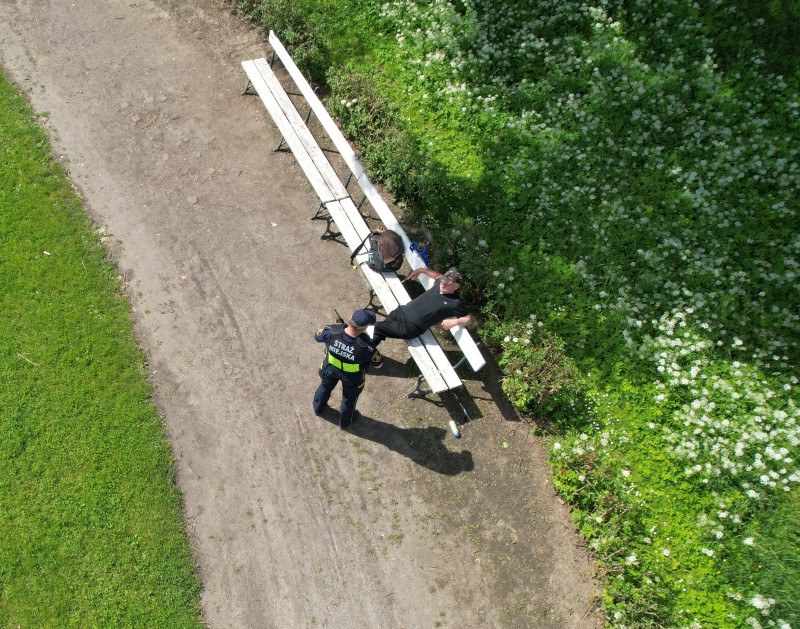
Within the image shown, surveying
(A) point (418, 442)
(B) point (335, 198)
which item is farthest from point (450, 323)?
(B) point (335, 198)

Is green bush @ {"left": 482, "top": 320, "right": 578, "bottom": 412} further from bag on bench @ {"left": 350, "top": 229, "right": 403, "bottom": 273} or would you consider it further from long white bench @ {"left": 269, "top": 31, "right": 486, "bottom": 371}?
bag on bench @ {"left": 350, "top": 229, "right": 403, "bottom": 273}

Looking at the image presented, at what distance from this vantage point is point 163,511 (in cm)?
598

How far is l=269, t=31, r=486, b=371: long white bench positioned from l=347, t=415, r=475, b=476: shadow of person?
1004 millimetres

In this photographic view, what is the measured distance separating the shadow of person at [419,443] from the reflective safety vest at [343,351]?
3.57ft

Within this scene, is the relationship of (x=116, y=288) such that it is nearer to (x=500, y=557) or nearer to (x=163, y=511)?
(x=163, y=511)

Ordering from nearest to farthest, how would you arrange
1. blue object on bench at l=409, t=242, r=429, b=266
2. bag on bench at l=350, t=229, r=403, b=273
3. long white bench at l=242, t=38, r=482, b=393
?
long white bench at l=242, t=38, r=482, b=393, bag on bench at l=350, t=229, r=403, b=273, blue object on bench at l=409, t=242, r=429, b=266

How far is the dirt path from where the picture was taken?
587 cm

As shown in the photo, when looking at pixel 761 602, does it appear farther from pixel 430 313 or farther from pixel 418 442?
pixel 430 313

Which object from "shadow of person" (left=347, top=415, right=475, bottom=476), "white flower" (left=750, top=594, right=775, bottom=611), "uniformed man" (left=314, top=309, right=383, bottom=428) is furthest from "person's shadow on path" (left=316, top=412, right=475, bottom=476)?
"white flower" (left=750, top=594, right=775, bottom=611)

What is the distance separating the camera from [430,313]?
20.6 ft

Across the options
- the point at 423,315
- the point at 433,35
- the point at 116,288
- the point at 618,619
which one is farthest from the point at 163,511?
the point at 433,35

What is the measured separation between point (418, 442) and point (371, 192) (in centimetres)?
330

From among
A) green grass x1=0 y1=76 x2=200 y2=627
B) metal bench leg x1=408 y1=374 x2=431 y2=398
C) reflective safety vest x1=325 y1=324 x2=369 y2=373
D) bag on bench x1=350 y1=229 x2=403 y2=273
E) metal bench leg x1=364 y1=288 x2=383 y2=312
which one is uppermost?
bag on bench x1=350 y1=229 x2=403 y2=273

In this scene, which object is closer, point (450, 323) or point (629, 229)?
point (450, 323)
